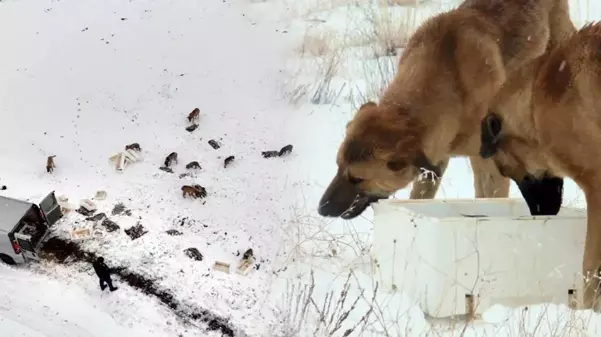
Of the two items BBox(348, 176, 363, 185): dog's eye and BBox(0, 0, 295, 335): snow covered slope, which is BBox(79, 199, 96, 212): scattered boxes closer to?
BBox(0, 0, 295, 335): snow covered slope

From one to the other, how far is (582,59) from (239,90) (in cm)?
342

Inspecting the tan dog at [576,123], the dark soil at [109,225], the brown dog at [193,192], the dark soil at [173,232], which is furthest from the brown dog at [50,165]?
the tan dog at [576,123]

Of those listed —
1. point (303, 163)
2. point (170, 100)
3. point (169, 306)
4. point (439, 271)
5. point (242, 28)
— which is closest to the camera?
point (439, 271)

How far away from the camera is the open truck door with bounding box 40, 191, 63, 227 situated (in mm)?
3887

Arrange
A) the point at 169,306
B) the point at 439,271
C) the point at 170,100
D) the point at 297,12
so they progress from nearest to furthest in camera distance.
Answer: the point at 439,271 → the point at 169,306 → the point at 170,100 → the point at 297,12

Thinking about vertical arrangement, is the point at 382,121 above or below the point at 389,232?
above

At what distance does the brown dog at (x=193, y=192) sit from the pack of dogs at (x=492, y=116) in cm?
128

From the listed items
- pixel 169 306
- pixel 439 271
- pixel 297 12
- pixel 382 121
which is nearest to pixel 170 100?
pixel 297 12

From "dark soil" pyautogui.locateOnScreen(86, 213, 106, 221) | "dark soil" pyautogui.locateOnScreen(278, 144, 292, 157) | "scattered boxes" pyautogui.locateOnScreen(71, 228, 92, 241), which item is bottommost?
"scattered boxes" pyautogui.locateOnScreen(71, 228, 92, 241)

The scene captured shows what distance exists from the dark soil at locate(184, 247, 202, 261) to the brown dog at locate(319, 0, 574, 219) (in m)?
0.90

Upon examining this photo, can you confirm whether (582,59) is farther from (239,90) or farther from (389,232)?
(239,90)

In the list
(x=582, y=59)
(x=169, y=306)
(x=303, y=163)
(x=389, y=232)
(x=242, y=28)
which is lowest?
(x=169, y=306)

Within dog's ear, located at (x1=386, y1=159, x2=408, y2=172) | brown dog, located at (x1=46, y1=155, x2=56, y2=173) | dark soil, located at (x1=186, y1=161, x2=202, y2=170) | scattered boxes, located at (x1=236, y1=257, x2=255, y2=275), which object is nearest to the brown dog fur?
dark soil, located at (x1=186, y1=161, x2=202, y2=170)

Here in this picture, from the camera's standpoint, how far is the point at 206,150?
Answer: 15.5ft
